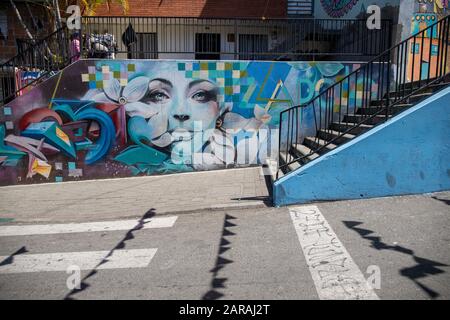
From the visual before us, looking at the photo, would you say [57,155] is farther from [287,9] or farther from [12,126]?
[287,9]

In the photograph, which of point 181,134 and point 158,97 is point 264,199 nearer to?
point 181,134

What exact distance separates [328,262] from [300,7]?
12837 millimetres

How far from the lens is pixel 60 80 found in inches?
377

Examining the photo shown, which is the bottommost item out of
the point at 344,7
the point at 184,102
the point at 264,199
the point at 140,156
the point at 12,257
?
the point at 12,257

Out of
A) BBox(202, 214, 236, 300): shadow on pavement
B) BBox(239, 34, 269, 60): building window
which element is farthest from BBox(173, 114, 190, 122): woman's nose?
BBox(239, 34, 269, 60): building window

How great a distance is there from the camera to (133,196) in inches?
314

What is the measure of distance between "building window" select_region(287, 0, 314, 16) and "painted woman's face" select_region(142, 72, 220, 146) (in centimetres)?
692

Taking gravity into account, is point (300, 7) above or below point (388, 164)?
above

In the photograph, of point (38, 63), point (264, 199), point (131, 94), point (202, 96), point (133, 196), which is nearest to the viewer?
Answer: point (264, 199)

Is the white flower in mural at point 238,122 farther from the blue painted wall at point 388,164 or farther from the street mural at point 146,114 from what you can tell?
the blue painted wall at point 388,164

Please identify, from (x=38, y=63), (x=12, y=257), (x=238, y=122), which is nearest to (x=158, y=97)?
(x=238, y=122)

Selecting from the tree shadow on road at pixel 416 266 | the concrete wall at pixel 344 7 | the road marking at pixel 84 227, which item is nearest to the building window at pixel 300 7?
the concrete wall at pixel 344 7

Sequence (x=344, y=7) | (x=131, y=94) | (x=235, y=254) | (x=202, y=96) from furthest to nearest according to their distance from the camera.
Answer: (x=344, y=7) < (x=202, y=96) < (x=131, y=94) < (x=235, y=254)

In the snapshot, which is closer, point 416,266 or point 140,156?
point 416,266
